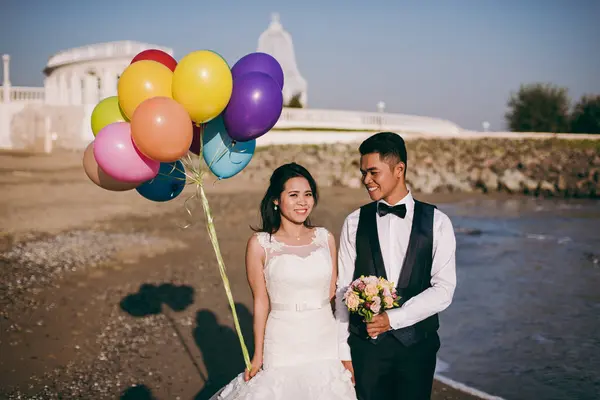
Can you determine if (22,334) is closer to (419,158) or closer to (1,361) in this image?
(1,361)

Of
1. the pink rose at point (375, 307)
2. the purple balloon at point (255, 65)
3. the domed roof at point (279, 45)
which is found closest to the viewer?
the pink rose at point (375, 307)

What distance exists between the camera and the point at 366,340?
3.74 metres

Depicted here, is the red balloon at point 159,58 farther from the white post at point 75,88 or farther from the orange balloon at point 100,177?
the white post at point 75,88

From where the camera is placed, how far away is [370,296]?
337cm

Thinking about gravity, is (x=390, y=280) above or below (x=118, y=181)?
below

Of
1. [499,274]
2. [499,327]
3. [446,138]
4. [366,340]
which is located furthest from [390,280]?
[446,138]

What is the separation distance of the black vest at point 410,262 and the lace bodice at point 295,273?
12.4 inches

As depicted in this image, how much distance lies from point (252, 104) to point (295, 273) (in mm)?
1148

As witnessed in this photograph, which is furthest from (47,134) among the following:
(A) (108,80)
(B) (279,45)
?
(B) (279,45)

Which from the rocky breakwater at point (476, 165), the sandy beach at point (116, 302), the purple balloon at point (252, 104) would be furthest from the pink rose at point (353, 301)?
the rocky breakwater at point (476, 165)

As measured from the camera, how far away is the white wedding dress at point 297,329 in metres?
3.86

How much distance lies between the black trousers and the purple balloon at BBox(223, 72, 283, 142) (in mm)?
1591

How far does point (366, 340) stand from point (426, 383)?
44 centimetres

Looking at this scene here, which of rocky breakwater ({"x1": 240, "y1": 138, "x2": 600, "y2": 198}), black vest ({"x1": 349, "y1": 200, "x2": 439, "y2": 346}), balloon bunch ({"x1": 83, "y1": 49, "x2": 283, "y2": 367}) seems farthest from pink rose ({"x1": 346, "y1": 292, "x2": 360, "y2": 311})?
rocky breakwater ({"x1": 240, "y1": 138, "x2": 600, "y2": 198})
